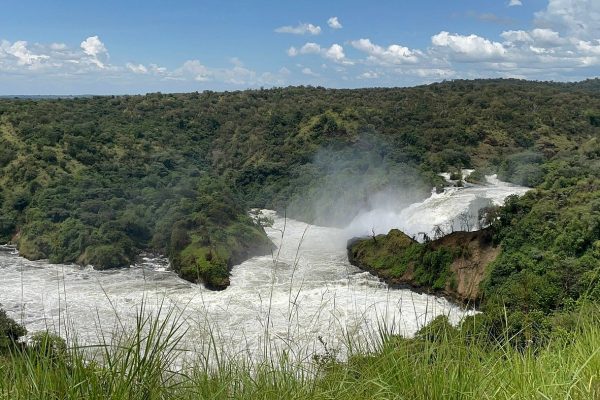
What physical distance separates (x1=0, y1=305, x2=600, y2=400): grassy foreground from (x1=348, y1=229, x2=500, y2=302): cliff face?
84.9 ft

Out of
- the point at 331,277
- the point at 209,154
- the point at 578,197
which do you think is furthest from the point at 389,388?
the point at 209,154

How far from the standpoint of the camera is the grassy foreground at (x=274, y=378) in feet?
9.54

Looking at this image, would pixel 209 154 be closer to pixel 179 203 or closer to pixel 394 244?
pixel 179 203

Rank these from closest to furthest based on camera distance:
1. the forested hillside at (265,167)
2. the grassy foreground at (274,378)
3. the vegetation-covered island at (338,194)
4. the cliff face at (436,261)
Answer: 1. the grassy foreground at (274,378)
2. the vegetation-covered island at (338,194)
3. the cliff face at (436,261)
4. the forested hillside at (265,167)

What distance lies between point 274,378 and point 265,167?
59.5 metres

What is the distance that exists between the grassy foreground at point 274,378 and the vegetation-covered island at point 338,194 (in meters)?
0.02

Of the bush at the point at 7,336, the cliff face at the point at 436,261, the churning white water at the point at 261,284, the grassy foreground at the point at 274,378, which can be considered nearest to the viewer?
the grassy foreground at the point at 274,378

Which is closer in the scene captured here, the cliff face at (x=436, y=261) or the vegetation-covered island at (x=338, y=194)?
→ the vegetation-covered island at (x=338, y=194)

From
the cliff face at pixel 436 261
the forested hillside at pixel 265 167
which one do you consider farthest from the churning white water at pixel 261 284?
the forested hillside at pixel 265 167

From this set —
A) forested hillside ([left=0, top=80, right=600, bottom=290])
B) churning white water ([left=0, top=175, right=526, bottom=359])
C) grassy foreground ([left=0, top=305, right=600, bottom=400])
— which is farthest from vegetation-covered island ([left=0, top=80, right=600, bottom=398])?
churning white water ([left=0, top=175, right=526, bottom=359])

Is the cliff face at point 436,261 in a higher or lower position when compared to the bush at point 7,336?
lower

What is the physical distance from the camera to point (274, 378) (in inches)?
127

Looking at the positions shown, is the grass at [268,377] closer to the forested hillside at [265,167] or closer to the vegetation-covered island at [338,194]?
the vegetation-covered island at [338,194]

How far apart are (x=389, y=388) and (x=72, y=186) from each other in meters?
50.8
